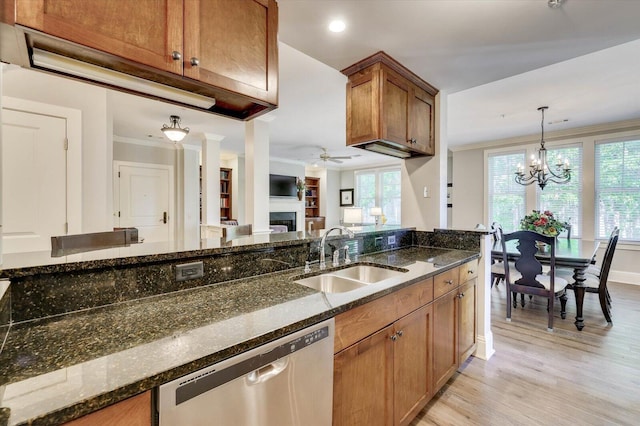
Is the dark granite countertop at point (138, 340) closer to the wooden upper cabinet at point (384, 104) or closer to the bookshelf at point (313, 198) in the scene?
the wooden upper cabinet at point (384, 104)

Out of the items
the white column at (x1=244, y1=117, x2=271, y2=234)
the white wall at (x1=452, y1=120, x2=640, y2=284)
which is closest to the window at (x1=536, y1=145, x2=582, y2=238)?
the white wall at (x1=452, y1=120, x2=640, y2=284)

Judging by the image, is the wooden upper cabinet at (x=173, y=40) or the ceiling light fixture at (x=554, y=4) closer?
the wooden upper cabinet at (x=173, y=40)

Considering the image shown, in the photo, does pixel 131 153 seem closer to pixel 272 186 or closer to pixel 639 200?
pixel 272 186

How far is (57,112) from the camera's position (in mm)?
2666

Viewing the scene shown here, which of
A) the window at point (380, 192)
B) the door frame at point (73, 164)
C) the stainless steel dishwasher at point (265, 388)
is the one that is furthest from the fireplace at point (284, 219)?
the stainless steel dishwasher at point (265, 388)

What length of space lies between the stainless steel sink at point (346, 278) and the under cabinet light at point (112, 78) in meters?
1.05

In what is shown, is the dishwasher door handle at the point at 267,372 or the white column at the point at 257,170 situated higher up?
the white column at the point at 257,170

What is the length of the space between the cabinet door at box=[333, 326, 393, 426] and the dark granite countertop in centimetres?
22

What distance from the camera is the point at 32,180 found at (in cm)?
253

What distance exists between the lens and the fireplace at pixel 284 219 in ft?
25.3

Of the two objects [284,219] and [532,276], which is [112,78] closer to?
[532,276]

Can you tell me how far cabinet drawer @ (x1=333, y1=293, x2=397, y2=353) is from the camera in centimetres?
118

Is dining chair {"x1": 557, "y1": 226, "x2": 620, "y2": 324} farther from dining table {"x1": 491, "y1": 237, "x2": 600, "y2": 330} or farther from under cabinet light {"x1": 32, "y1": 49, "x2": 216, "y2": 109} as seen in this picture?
under cabinet light {"x1": 32, "y1": 49, "x2": 216, "y2": 109}

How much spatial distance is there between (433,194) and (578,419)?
6.08ft
